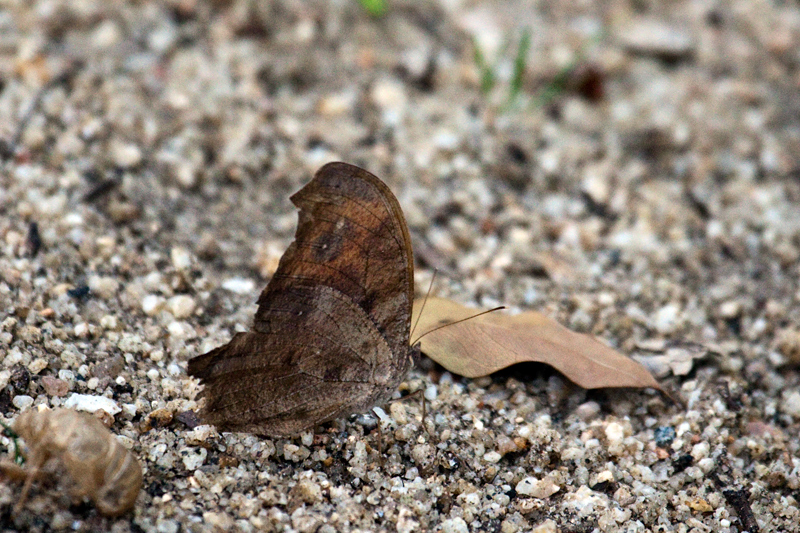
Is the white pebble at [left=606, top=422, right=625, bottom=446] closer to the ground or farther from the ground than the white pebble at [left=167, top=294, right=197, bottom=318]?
closer to the ground

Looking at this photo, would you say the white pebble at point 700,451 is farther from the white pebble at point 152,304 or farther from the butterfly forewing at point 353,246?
the white pebble at point 152,304

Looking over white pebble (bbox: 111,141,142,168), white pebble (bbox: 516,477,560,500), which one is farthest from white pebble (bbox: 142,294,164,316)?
white pebble (bbox: 516,477,560,500)

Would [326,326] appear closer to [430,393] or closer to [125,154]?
[430,393]

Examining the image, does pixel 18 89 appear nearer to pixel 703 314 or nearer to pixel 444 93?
pixel 444 93

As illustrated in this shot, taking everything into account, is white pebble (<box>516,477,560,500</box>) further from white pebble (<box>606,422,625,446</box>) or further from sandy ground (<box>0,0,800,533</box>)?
white pebble (<box>606,422,625,446</box>)

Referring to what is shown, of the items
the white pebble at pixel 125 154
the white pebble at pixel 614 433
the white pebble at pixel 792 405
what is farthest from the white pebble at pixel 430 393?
the white pebble at pixel 125 154

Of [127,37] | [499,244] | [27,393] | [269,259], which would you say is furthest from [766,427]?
[127,37]
